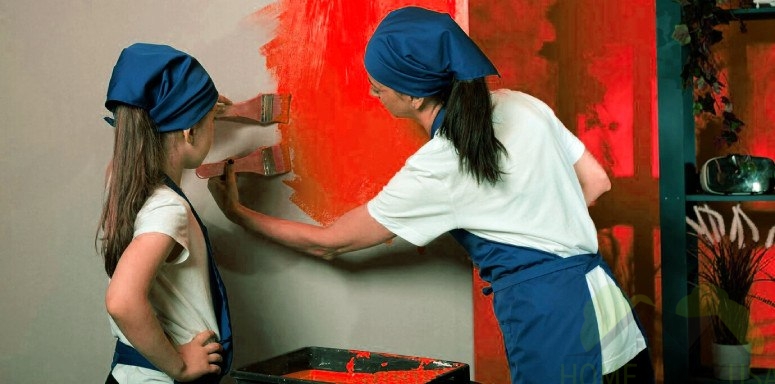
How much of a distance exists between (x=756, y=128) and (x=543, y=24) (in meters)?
0.76

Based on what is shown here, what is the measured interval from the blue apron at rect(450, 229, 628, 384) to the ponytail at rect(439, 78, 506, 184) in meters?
0.19

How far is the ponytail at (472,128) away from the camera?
1.80m

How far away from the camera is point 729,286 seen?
2.47m

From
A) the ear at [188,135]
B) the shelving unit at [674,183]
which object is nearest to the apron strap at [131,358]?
the ear at [188,135]

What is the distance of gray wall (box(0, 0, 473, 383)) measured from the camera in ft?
7.41

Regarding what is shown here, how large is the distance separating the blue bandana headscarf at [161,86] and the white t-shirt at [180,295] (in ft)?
0.52

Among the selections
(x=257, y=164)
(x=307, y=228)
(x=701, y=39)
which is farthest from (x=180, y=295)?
(x=701, y=39)

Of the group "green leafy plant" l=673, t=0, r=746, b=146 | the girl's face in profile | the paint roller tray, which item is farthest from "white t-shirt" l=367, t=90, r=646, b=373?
"green leafy plant" l=673, t=0, r=746, b=146

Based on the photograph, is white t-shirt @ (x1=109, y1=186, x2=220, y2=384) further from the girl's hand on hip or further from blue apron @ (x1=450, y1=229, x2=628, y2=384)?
blue apron @ (x1=450, y1=229, x2=628, y2=384)

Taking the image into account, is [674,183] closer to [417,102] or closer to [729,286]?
[729,286]

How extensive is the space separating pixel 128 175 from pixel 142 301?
280 mm

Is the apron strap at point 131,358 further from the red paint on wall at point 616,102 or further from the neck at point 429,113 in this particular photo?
the red paint on wall at point 616,102

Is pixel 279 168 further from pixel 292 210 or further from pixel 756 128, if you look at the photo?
pixel 756 128

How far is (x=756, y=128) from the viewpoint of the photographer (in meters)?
2.59
